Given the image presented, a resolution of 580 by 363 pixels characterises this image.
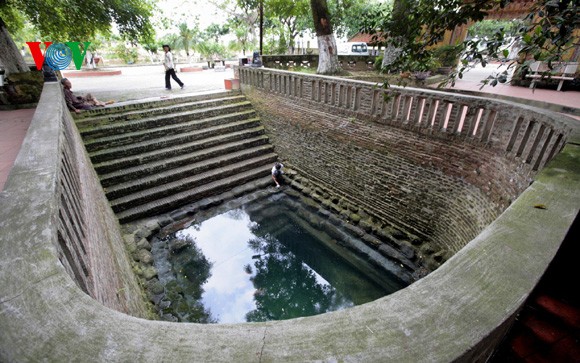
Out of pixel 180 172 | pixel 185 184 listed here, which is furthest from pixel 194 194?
pixel 180 172

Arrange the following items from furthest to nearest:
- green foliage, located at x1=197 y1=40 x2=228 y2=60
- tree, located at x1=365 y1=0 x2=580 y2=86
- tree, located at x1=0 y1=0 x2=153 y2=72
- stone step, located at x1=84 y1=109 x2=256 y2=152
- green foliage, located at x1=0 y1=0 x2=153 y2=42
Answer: green foliage, located at x1=197 y1=40 x2=228 y2=60
green foliage, located at x1=0 y1=0 x2=153 y2=42
tree, located at x1=0 y1=0 x2=153 y2=72
stone step, located at x1=84 y1=109 x2=256 y2=152
tree, located at x1=365 y1=0 x2=580 y2=86

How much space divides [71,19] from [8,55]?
2256 mm

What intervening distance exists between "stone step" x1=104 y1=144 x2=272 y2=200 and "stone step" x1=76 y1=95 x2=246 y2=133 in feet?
5.67

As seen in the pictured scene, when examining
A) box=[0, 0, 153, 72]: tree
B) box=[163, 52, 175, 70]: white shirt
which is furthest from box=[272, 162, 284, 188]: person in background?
box=[0, 0, 153, 72]: tree

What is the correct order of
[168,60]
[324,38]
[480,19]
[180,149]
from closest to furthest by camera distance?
[480,19] < [180,149] < [324,38] < [168,60]

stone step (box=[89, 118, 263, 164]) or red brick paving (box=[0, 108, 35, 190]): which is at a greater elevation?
red brick paving (box=[0, 108, 35, 190])

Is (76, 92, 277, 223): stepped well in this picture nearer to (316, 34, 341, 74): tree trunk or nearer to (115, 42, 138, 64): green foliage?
(316, 34, 341, 74): tree trunk

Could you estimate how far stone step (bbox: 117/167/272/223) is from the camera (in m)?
6.28

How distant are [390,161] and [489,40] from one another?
135 inches

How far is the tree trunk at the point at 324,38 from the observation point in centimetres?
884

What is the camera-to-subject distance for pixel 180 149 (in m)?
7.56

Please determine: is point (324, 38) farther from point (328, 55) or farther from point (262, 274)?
point (262, 274)

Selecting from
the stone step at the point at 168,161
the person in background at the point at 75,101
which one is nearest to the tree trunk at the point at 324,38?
the stone step at the point at 168,161

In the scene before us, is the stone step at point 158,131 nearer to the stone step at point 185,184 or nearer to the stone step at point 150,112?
the stone step at point 150,112
